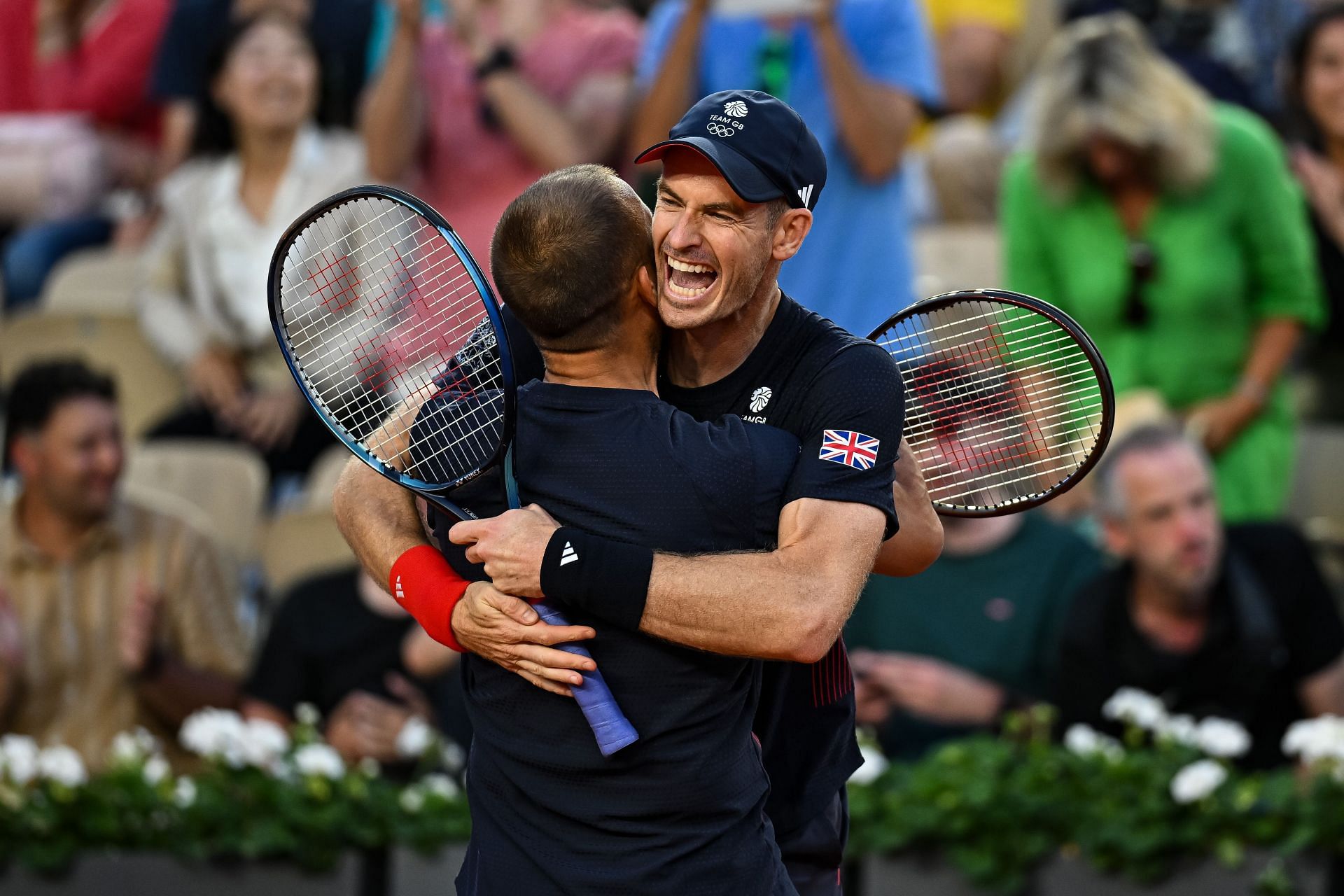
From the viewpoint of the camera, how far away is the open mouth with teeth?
259cm

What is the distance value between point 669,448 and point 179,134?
585 centimetres

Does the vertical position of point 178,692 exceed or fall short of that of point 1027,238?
it falls short

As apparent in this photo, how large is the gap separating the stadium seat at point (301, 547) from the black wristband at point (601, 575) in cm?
380

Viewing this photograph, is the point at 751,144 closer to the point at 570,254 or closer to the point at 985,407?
the point at 570,254

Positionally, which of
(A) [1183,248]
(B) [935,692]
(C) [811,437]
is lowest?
(B) [935,692]

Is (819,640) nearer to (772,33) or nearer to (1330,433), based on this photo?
(772,33)

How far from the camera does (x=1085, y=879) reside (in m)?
4.36

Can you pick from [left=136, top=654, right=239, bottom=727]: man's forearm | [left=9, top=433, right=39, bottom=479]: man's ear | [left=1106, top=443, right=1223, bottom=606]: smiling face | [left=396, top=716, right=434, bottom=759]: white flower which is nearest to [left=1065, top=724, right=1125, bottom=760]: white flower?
[left=1106, top=443, right=1223, bottom=606]: smiling face

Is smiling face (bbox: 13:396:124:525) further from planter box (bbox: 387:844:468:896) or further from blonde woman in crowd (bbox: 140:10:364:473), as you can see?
planter box (bbox: 387:844:468:896)

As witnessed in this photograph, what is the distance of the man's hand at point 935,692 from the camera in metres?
5.05

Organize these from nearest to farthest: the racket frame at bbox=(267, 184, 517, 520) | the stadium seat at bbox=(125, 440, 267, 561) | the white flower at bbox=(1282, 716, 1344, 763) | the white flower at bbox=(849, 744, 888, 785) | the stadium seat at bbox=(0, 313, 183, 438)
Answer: the racket frame at bbox=(267, 184, 517, 520) → the white flower at bbox=(1282, 716, 1344, 763) → the white flower at bbox=(849, 744, 888, 785) → the stadium seat at bbox=(125, 440, 267, 561) → the stadium seat at bbox=(0, 313, 183, 438)

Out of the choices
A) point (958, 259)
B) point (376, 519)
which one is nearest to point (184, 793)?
point (376, 519)

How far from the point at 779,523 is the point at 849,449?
0.45 feet

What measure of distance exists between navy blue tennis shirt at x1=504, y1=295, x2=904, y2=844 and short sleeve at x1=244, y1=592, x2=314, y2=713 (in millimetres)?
2839
